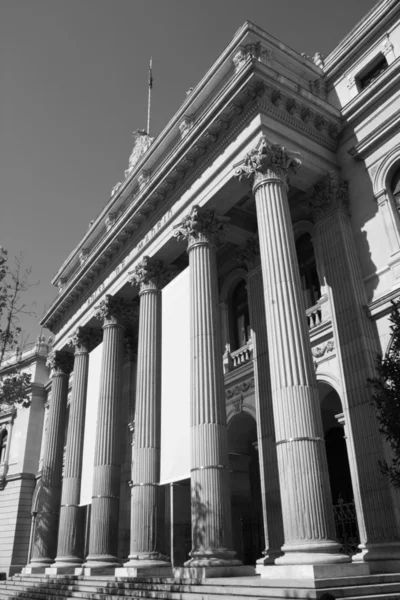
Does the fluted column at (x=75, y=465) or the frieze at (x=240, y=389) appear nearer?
the frieze at (x=240, y=389)

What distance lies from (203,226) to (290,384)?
674cm

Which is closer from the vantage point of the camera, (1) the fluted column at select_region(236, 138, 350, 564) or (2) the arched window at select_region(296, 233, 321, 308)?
(1) the fluted column at select_region(236, 138, 350, 564)

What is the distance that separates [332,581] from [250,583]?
1808 mm

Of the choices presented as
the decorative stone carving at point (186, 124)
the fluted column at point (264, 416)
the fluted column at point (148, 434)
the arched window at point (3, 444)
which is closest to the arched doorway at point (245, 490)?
the fluted column at point (264, 416)

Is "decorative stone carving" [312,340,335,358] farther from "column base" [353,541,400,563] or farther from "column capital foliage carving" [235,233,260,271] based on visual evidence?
"column base" [353,541,400,563]

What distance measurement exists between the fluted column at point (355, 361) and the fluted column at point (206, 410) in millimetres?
3185

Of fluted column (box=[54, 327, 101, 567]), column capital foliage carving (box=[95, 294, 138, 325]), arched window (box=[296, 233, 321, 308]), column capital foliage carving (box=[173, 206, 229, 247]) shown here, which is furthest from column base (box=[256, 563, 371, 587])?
fluted column (box=[54, 327, 101, 567])

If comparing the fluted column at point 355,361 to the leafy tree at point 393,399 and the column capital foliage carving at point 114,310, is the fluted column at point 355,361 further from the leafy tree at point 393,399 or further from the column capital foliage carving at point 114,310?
the column capital foliage carving at point 114,310

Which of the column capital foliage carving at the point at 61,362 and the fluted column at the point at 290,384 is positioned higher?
the column capital foliage carving at the point at 61,362

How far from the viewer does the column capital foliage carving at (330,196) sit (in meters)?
16.0

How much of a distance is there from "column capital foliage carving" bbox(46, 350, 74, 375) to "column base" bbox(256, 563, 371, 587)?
1946 cm

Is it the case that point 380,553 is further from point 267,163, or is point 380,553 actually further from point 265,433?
point 267,163

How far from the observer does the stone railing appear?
19194 mm

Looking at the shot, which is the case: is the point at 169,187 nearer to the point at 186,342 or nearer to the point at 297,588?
the point at 186,342
